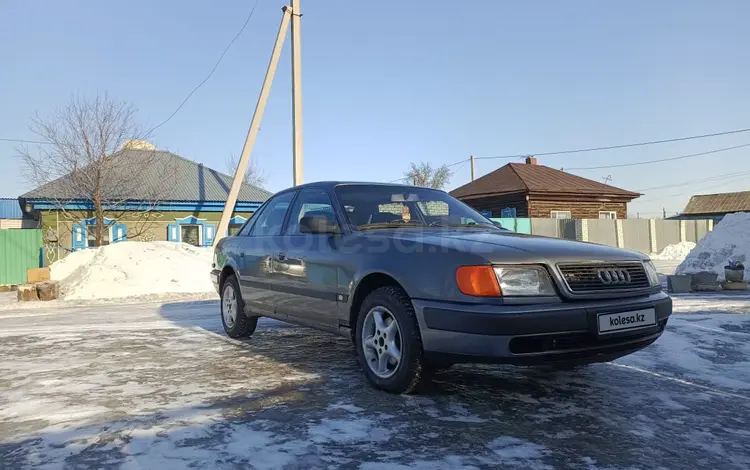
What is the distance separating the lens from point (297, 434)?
2.76 meters

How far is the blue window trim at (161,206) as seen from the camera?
19234 mm

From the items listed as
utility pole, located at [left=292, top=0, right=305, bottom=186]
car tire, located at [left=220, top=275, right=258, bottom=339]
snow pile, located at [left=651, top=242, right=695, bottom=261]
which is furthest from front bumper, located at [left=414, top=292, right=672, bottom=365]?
snow pile, located at [left=651, top=242, right=695, bottom=261]

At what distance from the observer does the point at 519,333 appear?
110 inches

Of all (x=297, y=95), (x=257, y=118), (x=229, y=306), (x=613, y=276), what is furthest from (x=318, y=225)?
(x=257, y=118)

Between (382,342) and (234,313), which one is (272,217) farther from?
(382,342)

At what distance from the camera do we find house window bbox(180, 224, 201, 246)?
2206cm

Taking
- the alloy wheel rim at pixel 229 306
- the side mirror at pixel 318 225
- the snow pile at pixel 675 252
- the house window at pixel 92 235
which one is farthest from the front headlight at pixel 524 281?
the snow pile at pixel 675 252

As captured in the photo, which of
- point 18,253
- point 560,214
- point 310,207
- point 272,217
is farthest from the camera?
point 560,214

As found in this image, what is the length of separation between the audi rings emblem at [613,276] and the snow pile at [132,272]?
33.9 ft

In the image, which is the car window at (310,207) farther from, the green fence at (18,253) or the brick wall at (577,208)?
the brick wall at (577,208)

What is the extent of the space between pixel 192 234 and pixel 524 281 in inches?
829

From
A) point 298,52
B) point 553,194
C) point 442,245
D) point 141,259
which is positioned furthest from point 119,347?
point 553,194

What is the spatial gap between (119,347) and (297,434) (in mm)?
3431

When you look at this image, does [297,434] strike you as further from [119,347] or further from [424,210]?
[119,347]
